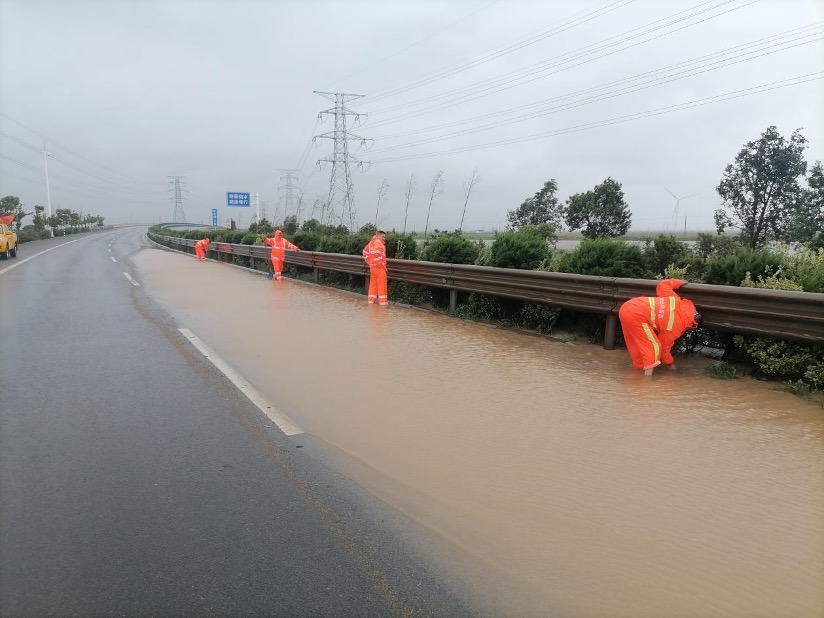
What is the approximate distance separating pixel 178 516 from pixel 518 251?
773 centimetres

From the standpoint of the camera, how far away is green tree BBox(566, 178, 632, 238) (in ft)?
88.3

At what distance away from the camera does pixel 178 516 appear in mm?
3252

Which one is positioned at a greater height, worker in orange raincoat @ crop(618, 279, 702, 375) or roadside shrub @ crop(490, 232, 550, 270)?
roadside shrub @ crop(490, 232, 550, 270)

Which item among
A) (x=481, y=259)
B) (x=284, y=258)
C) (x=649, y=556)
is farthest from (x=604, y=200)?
(x=649, y=556)

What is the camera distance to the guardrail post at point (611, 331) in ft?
23.6

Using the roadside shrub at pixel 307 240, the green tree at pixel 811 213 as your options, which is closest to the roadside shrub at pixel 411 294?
the roadside shrub at pixel 307 240

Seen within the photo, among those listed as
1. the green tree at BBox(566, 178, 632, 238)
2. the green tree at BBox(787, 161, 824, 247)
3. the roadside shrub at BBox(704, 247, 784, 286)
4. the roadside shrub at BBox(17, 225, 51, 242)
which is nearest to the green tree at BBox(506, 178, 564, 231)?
the green tree at BBox(566, 178, 632, 238)

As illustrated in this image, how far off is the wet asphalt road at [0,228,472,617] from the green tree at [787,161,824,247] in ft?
60.9

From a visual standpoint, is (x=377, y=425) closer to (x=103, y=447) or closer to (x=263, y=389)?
(x=263, y=389)

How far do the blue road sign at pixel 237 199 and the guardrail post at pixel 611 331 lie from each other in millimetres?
48206

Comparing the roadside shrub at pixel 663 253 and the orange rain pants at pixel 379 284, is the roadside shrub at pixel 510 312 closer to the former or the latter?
the roadside shrub at pixel 663 253

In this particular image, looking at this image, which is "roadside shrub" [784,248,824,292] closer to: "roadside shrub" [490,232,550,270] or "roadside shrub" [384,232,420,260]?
"roadside shrub" [490,232,550,270]

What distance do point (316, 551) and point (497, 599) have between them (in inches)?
39.0

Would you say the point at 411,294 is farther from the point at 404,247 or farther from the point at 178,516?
the point at 178,516
